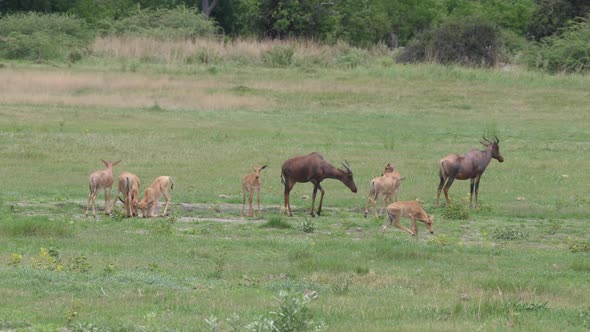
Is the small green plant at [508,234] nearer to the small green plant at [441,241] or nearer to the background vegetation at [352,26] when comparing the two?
the small green plant at [441,241]

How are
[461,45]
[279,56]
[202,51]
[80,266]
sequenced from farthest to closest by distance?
[461,45]
[279,56]
[202,51]
[80,266]

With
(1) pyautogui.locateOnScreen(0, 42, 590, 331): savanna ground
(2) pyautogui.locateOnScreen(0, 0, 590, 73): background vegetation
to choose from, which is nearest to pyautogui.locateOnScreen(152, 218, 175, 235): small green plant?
(1) pyautogui.locateOnScreen(0, 42, 590, 331): savanna ground

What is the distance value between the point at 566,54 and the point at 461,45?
6120mm

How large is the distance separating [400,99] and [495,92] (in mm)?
4662

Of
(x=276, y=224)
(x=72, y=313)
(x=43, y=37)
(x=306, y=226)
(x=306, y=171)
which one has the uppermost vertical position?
(x=72, y=313)

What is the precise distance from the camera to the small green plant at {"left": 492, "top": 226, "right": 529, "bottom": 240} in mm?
18156

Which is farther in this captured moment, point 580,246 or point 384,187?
point 384,187

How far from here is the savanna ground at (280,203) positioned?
11180 millimetres

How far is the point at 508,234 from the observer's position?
59.6ft

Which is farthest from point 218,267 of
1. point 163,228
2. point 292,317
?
point 292,317

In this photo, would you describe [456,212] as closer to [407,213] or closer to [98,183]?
[407,213]

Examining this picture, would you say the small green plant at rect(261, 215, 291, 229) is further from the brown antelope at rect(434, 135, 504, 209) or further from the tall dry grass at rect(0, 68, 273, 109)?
the tall dry grass at rect(0, 68, 273, 109)

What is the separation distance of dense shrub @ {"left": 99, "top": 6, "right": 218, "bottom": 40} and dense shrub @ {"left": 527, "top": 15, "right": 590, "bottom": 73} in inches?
771

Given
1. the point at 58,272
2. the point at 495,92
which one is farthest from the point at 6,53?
the point at 58,272
